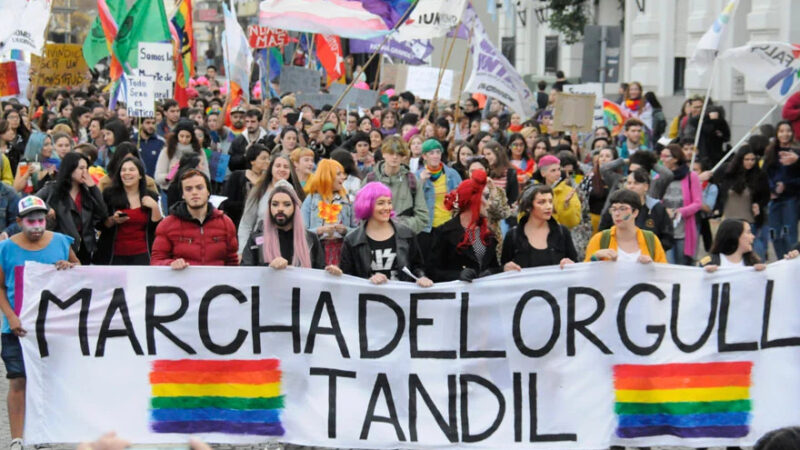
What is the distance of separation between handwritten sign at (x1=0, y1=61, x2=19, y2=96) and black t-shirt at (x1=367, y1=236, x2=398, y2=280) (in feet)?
35.4

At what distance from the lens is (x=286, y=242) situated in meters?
7.99

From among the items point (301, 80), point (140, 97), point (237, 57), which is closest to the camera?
point (140, 97)

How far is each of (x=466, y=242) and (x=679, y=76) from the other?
1843cm

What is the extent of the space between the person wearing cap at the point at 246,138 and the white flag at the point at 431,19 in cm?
195

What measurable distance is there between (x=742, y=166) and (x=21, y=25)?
8.90 m

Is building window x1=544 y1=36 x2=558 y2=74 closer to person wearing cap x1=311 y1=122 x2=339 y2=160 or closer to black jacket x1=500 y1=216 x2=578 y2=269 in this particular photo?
person wearing cap x1=311 y1=122 x2=339 y2=160

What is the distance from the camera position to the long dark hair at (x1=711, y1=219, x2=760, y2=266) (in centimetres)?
789

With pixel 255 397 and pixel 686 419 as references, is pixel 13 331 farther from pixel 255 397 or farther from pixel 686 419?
pixel 686 419

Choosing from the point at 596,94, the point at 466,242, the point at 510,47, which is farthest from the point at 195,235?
the point at 510,47

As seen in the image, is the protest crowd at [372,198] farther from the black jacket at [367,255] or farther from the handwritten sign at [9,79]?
the handwritten sign at [9,79]

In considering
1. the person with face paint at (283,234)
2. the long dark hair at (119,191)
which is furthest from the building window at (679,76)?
the person with face paint at (283,234)

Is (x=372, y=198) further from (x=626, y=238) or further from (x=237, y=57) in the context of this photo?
(x=237, y=57)

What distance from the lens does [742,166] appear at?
1305 cm

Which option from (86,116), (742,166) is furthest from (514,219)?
(86,116)
